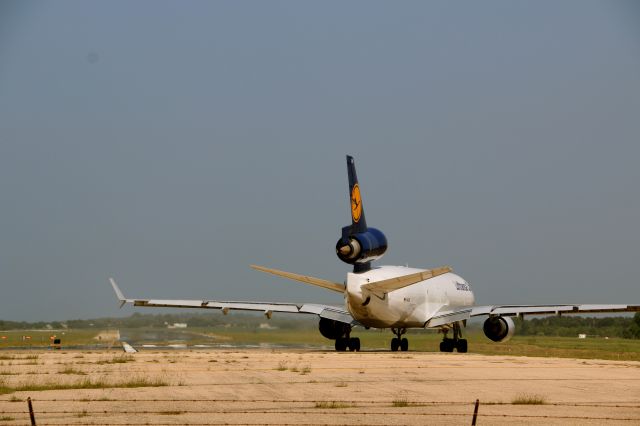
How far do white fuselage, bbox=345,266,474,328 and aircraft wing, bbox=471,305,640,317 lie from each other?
355 centimetres

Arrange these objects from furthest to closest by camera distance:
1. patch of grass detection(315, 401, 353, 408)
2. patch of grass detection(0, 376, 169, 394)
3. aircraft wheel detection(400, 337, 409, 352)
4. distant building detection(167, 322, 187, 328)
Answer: distant building detection(167, 322, 187, 328) → aircraft wheel detection(400, 337, 409, 352) → patch of grass detection(0, 376, 169, 394) → patch of grass detection(315, 401, 353, 408)

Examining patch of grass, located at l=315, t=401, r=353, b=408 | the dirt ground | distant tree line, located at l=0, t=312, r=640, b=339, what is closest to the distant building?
distant tree line, located at l=0, t=312, r=640, b=339

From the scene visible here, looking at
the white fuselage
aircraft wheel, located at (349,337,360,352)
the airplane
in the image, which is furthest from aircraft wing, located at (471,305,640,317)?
aircraft wheel, located at (349,337,360,352)

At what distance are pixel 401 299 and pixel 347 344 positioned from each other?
3.90 meters

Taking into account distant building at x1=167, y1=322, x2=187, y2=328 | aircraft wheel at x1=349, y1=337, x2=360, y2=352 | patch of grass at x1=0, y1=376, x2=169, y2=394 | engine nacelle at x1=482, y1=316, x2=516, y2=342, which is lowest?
patch of grass at x1=0, y1=376, x2=169, y2=394

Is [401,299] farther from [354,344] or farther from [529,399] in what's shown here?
[529,399]

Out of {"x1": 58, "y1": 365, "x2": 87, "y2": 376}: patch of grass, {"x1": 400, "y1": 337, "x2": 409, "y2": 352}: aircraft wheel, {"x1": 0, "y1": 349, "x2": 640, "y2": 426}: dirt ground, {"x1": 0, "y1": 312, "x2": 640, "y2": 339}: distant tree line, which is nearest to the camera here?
{"x1": 0, "y1": 349, "x2": 640, "y2": 426}: dirt ground

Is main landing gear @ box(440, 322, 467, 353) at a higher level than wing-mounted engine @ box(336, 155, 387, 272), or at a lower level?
lower

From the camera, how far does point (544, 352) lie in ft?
164

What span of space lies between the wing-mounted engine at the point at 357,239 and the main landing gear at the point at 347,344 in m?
6.50

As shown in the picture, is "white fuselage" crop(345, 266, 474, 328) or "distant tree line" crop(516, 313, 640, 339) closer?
"white fuselage" crop(345, 266, 474, 328)

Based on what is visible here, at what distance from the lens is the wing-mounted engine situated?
133 feet

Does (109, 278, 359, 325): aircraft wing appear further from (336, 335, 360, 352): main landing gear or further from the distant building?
the distant building

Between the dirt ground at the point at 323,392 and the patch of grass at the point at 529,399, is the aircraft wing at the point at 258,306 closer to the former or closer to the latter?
the dirt ground at the point at 323,392
